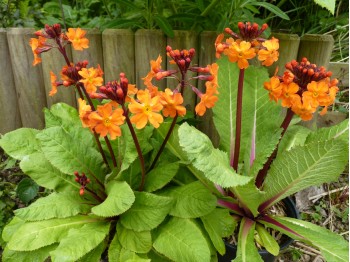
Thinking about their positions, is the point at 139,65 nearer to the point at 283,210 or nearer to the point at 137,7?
the point at 137,7

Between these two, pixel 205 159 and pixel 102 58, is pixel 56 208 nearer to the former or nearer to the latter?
pixel 205 159

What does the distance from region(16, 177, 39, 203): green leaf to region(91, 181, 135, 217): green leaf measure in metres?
0.96

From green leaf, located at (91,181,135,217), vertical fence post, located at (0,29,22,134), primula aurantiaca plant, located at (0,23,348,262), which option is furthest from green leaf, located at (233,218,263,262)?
vertical fence post, located at (0,29,22,134)

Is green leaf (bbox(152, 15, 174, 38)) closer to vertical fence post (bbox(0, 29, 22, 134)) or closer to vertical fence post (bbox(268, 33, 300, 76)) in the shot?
Answer: vertical fence post (bbox(268, 33, 300, 76))

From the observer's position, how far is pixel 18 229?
1.79 m

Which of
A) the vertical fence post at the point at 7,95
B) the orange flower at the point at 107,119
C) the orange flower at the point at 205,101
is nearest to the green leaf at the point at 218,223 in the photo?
the orange flower at the point at 205,101

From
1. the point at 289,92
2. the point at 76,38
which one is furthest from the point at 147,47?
the point at 289,92

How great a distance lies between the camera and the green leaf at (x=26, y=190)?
234 centimetres

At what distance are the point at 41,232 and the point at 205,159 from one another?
35.6 inches

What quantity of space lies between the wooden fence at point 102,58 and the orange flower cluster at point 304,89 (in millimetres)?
705

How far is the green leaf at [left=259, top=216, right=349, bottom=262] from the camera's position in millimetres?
1511

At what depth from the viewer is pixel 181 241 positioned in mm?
1587

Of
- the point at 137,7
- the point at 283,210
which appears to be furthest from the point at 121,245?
the point at 137,7

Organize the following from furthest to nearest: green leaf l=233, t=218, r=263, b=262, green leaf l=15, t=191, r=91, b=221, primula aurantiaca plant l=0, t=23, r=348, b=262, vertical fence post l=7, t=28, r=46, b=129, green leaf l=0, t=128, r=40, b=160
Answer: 1. vertical fence post l=7, t=28, r=46, b=129
2. green leaf l=0, t=128, r=40, b=160
3. green leaf l=15, t=191, r=91, b=221
4. green leaf l=233, t=218, r=263, b=262
5. primula aurantiaca plant l=0, t=23, r=348, b=262
